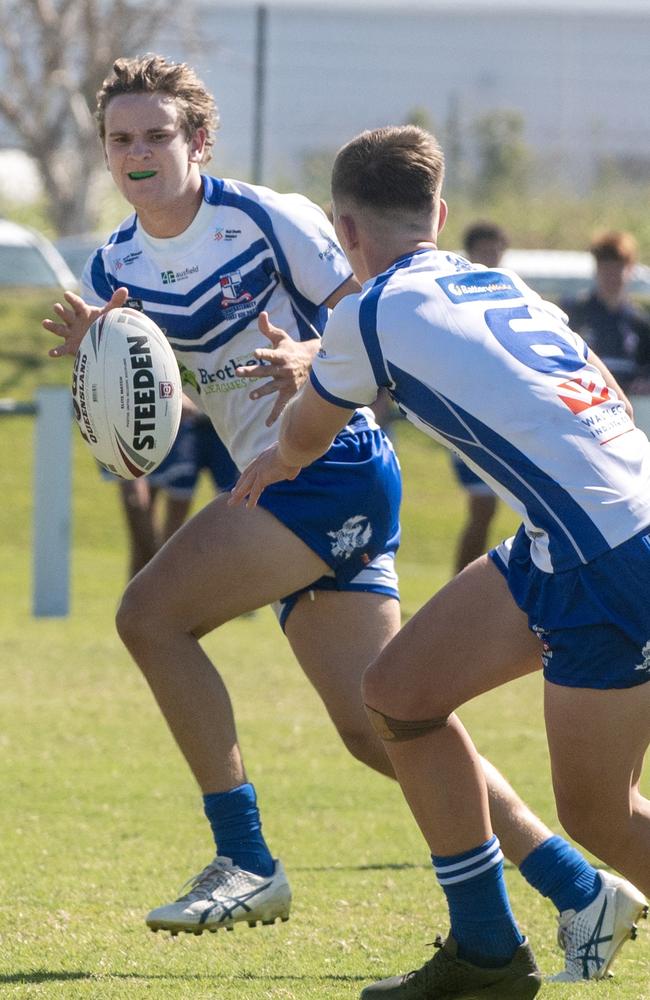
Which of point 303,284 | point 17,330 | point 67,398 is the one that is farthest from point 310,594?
point 17,330

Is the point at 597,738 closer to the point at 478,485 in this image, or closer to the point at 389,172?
the point at 389,172

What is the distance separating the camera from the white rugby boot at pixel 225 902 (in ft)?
13.9

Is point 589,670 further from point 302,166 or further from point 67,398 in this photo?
point 302,166

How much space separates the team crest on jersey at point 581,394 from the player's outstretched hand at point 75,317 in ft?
4.84

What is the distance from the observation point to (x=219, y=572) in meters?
4.48

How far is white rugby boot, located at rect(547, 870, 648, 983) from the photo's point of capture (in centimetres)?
406

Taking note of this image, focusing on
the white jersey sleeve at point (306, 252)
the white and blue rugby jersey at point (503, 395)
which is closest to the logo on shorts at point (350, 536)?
the white jersey sleeve at point (306, 252)

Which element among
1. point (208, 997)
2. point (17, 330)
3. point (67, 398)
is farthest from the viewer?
point (17, 330)

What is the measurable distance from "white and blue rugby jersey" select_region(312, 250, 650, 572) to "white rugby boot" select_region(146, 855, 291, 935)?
1.36 m

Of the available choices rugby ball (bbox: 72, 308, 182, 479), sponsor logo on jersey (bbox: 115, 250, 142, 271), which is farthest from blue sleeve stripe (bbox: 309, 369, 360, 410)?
sponsor logo on jersey (bbox: 115, 250, 142, 271)

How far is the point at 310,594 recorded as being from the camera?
4656 mm

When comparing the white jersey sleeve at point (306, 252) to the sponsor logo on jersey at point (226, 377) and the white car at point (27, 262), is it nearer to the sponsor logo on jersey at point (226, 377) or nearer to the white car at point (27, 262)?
the sponsor logo on jersey at point (226, 377)

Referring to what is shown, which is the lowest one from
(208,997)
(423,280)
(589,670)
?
(208,997)

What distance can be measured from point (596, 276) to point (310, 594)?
7.19m
